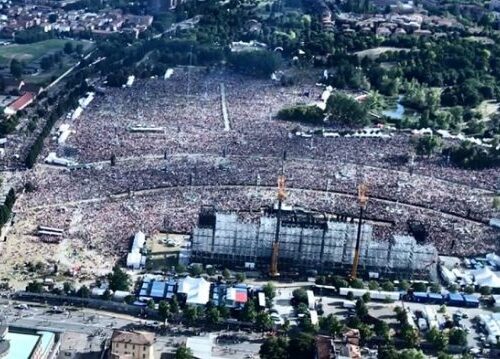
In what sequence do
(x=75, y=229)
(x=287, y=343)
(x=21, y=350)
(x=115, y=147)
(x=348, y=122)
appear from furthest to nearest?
(x=348, y=122), (x=115, y=147), (x=75, y=229), (x=287, y=343), (x=21, y=350)

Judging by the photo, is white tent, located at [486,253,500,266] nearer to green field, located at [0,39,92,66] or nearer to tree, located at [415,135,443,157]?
tree, located at [415,135,443,157]


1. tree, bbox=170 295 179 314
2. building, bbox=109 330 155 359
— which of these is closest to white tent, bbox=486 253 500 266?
tree, bbox=170 295 179 314

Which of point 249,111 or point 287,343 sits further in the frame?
point 249,111

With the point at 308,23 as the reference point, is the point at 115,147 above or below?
above

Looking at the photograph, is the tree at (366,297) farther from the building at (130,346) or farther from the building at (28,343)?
the building at (28,343)

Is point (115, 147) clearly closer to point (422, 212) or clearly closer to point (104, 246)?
point (104, 246)

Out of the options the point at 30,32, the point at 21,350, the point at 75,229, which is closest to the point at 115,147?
the point at 75,229
